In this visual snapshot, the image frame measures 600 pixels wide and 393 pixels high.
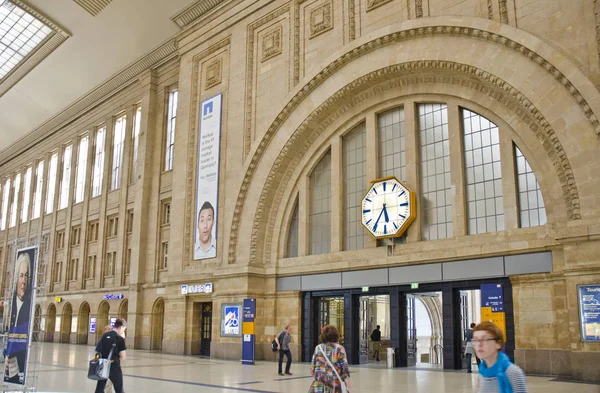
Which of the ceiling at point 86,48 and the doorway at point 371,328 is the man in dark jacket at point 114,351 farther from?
the ceiling at point 86,48

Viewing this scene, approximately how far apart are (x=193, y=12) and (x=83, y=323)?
20275mm

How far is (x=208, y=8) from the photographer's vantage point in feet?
83.3

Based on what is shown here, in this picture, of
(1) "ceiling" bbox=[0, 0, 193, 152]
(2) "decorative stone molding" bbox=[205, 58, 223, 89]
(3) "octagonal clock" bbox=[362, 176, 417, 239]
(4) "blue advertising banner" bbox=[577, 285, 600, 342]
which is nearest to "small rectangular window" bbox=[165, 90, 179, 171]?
(1) "ceiling" bbox=[0, 0, 193, 152]

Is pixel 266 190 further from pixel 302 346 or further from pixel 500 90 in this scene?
pixel 500 90

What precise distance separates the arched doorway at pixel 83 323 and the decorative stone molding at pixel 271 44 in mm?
20568

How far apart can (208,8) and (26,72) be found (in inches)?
702

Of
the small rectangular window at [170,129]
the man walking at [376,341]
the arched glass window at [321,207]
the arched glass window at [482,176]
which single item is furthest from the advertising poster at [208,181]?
the arched glass window at [482,176]

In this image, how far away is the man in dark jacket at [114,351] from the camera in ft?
27.0

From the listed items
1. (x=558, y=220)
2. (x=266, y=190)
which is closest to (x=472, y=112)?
(x=558, y=220)

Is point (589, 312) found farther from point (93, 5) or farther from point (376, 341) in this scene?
point (93, 5)

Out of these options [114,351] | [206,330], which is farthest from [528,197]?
[206,330]

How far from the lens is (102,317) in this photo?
3228cm

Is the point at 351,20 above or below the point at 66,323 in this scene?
above

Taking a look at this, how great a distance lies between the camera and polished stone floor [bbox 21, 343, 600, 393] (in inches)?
457
